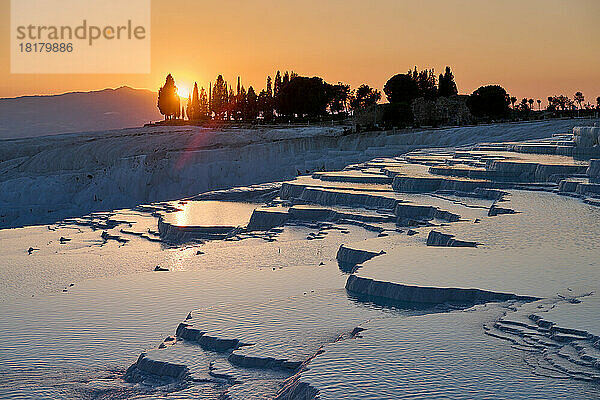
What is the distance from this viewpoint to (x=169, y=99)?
355 ft

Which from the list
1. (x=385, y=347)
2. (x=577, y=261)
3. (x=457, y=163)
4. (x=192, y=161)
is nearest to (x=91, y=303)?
(x=385, y=347)

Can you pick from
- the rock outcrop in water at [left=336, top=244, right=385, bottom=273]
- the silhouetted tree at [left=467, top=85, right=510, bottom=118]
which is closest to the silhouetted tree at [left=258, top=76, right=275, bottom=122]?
the silhouetted tree at [left=467, top=85, right=510, bottom=118]

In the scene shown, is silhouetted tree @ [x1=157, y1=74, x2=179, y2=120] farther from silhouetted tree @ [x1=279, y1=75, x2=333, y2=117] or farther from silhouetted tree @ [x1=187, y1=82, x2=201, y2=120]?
silhouetted tree @ [x1=279, y1=75, x2=333, y2=117]

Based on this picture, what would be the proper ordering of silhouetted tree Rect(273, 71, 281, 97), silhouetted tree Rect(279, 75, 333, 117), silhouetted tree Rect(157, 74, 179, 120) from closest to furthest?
silhouetted tree Rect(279, 75, 333, 117), silhouetted tree Rect(273, 71, 281, 97), silhouetted tree Rect(157, 74, 179, 120)

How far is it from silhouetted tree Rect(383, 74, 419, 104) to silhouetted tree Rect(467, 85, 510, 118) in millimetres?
8527

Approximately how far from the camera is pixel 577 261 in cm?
1175

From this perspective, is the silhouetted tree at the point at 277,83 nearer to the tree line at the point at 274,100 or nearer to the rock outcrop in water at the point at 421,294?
the tree line at the point at 274,100

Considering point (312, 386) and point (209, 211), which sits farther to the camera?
point (209, 211)

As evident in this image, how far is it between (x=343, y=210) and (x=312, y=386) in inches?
524

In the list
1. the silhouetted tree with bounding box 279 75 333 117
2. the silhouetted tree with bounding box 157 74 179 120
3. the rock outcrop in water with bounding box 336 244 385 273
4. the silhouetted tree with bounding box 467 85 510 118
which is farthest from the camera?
the silhouetted tree with bounding box 157 74 179 120

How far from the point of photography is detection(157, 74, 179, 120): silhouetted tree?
4254 inches

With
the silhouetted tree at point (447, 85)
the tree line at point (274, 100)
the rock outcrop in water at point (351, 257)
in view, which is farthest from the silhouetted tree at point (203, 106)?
the rock outcrop in water at point (351, 257)

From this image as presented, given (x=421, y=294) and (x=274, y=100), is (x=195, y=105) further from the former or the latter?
(x=421, y=294)

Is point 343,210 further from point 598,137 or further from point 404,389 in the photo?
point 404,389
